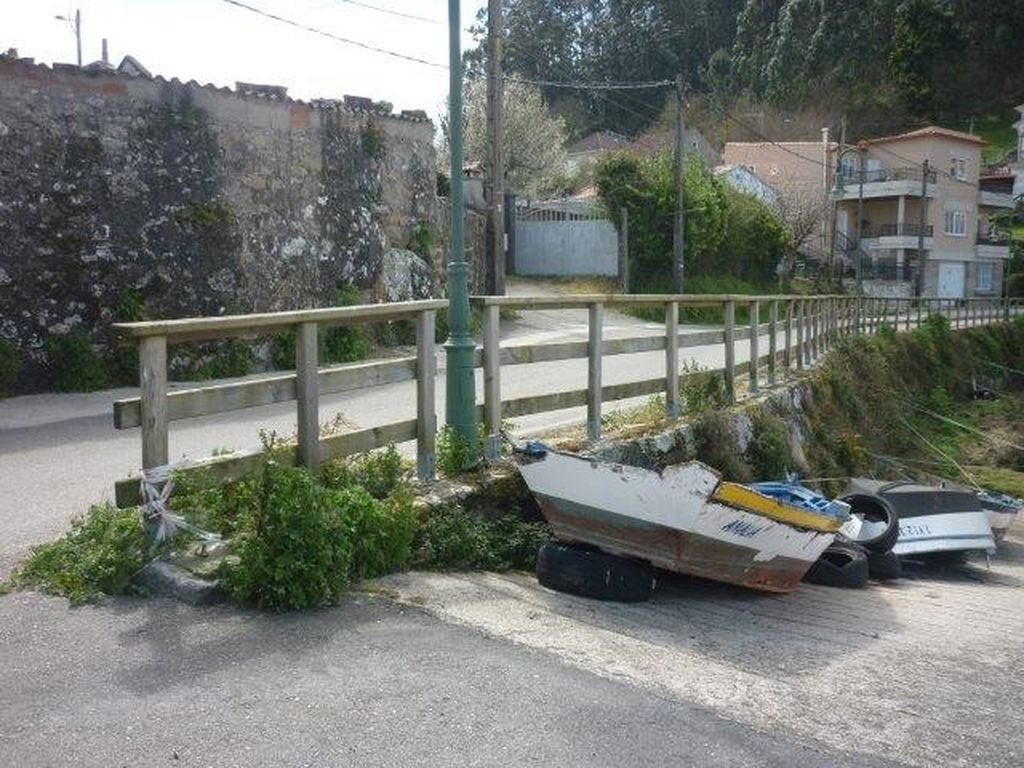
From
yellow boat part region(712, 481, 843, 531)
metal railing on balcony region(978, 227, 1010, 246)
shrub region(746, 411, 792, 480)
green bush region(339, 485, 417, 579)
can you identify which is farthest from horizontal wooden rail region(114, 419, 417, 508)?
metal railing on balcony region(978, 227, 1010, 246)

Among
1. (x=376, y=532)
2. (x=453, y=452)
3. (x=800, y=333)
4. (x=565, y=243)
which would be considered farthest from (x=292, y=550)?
(x=565, y=243)

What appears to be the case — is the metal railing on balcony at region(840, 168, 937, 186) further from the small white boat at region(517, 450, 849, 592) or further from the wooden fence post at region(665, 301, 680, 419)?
the small white boat at region(517, 450, 849, 592)

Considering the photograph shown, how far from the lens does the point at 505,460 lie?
8.33m

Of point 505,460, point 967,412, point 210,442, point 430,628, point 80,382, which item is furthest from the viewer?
point 967,412

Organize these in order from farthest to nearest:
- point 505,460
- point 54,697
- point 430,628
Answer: point 505,460, point 430,628, point 54,697

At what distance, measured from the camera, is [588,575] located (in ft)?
23.2

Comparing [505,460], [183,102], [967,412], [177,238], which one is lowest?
[967,412]

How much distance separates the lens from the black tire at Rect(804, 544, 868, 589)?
9385mm

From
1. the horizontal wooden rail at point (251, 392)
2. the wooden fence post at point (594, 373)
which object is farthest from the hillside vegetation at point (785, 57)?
the horizontal wooden rail at point (251, 392)

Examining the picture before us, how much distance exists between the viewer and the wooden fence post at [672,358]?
10641 millimetres

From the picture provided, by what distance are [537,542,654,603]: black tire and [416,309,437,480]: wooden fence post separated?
106cm

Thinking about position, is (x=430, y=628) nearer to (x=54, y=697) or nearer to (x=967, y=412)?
(x=54, y=697)

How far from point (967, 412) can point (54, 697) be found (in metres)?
25.7

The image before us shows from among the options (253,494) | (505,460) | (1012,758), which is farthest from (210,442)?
(1012,758)
